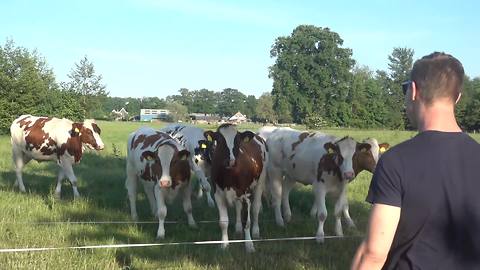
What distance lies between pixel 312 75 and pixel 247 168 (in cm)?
7730

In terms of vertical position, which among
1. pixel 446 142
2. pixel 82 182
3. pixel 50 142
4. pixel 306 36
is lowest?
pixel 82 182

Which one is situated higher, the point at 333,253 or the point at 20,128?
the point at 20,128

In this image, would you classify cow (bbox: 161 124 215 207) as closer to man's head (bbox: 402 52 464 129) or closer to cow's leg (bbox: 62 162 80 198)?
cow's leg (bbox: 62 162 80 198)

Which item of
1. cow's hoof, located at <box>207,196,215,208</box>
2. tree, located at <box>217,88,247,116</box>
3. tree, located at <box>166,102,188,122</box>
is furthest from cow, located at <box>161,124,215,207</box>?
tree, located at <box>217,88,247,116</box>

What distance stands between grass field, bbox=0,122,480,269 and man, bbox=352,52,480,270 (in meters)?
4.50

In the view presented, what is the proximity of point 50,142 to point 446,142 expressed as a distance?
544 inches

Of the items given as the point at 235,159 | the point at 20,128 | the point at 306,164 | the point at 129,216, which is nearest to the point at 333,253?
the point at 235,159

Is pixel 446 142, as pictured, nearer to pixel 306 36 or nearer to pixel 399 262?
pixel 399 262

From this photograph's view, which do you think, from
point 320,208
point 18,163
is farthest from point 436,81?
point 18,163

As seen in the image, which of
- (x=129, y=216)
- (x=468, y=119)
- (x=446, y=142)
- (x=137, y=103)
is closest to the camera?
(x=446, y=142)

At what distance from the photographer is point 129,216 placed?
417 inches

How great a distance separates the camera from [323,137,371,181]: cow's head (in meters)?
9.27

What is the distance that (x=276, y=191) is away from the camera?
37.7 feet

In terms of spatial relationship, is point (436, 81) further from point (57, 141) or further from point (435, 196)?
point (57, 141)
